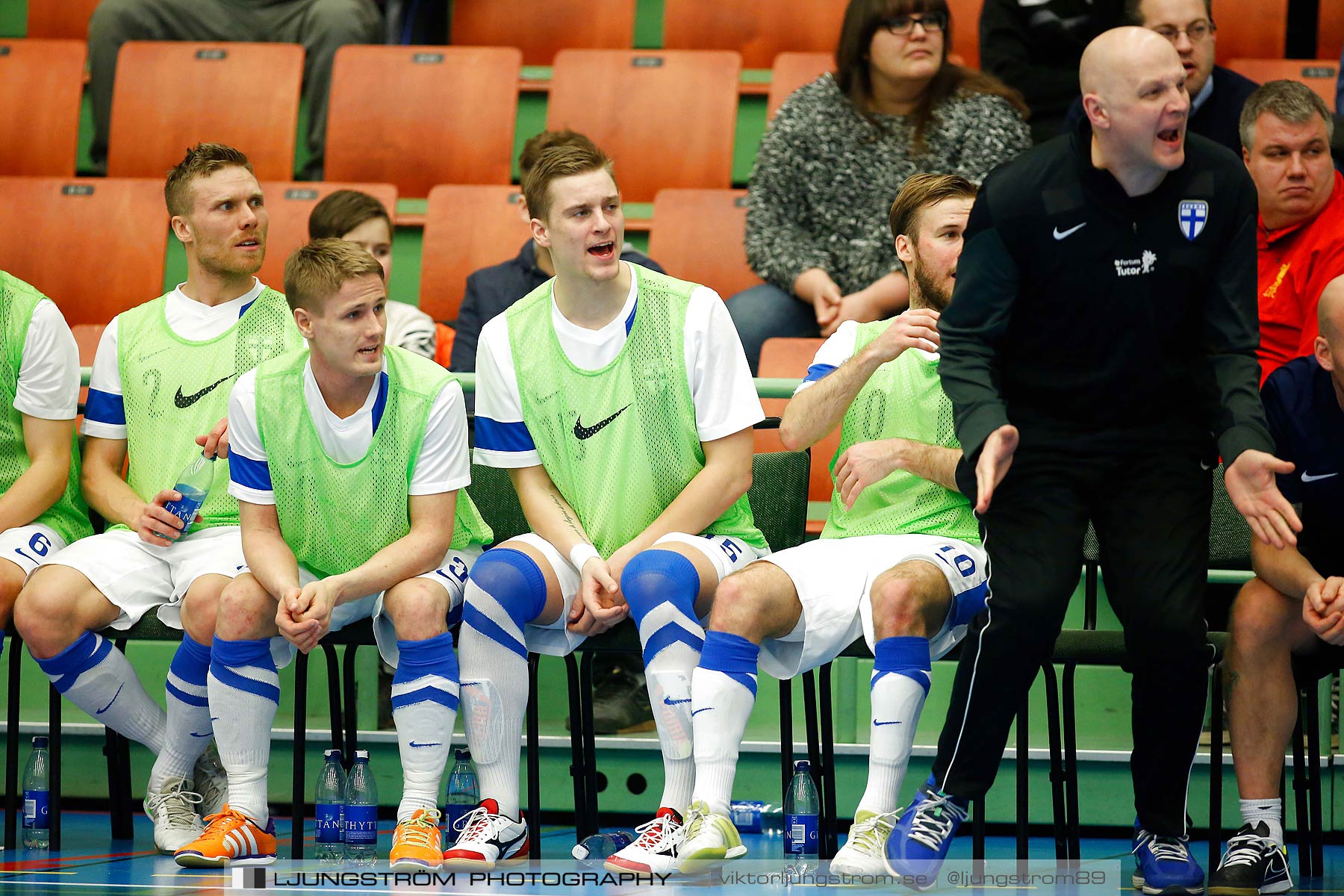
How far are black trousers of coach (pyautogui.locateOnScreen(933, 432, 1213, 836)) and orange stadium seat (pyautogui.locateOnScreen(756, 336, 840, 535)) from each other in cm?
129

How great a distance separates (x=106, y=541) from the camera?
3.92 metres

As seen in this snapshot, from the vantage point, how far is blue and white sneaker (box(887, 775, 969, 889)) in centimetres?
300

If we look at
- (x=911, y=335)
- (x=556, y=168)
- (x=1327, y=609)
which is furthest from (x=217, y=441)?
(x=1327, y=609)

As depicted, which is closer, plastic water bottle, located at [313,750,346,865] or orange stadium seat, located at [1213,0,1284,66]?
plastic water bottle, located at [313,750,346,865]

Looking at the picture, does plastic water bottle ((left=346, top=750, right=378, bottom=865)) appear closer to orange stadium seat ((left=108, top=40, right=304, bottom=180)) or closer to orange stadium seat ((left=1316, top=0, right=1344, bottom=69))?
orange stadium seat ((left=108, top=40, right=304, bottom=180))

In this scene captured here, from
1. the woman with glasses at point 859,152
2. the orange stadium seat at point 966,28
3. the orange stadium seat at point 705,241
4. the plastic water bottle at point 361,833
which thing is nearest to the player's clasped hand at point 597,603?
the plastic water bottle at point 361,833

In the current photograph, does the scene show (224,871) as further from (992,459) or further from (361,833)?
(992,459)

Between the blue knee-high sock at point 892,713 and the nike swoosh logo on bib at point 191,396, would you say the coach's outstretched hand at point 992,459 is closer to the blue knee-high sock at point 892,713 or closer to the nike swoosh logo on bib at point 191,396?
the blue knee-high sock at point 892,713

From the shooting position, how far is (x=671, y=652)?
3.33 m

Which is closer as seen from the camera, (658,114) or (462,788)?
(462,788)

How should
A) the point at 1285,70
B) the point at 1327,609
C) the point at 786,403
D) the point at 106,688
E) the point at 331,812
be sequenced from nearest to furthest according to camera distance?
1. the point at 1327,609
2. the point at 331,812
3. the point at 106,688
4. the point at 786,403
5. the point at 1285,70

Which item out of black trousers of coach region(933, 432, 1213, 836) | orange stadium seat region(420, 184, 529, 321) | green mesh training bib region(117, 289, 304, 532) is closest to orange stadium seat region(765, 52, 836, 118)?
orange stadium seat region(420, 184, 529, 321)

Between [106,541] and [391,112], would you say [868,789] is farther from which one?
[391,112]

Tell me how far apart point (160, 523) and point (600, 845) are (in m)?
1.38
